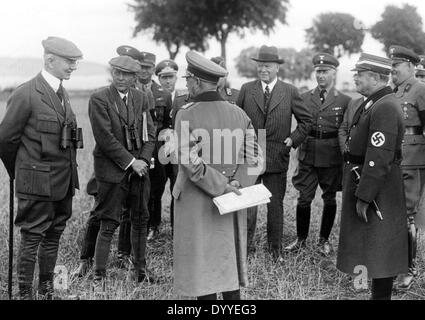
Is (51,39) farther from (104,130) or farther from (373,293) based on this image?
(373,293)

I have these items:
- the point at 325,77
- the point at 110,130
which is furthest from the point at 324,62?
the point at 110,130

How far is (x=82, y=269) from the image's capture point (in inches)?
207

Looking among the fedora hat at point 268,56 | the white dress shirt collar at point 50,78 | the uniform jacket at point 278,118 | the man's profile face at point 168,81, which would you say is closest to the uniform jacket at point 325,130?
the uniform jacket at point 278,118

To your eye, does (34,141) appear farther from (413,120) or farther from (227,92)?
(413,120)

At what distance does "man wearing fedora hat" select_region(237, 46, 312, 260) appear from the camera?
19.2 feet

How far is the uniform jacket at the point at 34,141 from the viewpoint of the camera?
4230 millimetres

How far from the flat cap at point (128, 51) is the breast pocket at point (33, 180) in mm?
1933

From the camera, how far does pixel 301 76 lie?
3757 inches

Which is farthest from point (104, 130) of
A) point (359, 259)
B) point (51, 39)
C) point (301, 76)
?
point (301, 76)

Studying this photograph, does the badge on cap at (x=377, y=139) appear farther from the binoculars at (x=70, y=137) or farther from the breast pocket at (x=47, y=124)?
the breast pocket at (x=47, y=124)

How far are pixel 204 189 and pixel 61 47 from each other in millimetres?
1717

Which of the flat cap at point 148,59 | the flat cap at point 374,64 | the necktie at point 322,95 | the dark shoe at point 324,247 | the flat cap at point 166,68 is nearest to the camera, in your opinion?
the flat cap at point 374,64

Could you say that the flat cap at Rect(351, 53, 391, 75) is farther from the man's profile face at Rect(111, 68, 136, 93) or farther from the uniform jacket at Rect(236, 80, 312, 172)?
the man's profile face at Rect(111, 68, 136, 93)

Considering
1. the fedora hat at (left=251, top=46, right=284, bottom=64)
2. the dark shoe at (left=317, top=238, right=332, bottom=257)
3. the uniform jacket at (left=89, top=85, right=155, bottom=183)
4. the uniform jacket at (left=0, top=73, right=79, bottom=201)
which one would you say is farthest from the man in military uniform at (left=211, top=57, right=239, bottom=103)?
the uniform jacket at (left=0, top=73, right=79, bottom=201)
